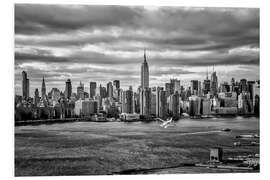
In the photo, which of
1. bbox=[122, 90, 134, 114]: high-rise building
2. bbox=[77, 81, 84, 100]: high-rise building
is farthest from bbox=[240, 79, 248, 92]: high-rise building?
bbox=[77, 81, 84, 100]: high-rise building

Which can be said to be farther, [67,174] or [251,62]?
[251,62]

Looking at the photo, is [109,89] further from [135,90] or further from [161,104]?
[161,104]

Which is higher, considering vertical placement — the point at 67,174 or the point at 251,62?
the point at 251,62

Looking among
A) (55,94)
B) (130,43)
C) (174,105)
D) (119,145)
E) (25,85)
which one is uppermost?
(130,43)

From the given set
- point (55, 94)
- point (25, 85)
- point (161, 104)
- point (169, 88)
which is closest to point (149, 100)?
point (161, 104)

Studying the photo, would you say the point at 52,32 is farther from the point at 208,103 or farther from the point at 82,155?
the point at 208,103

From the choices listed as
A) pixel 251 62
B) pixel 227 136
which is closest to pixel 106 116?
pixel 227 136

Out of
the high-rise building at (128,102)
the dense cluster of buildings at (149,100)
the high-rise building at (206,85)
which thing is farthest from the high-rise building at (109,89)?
the high-rise building at (206,85)
